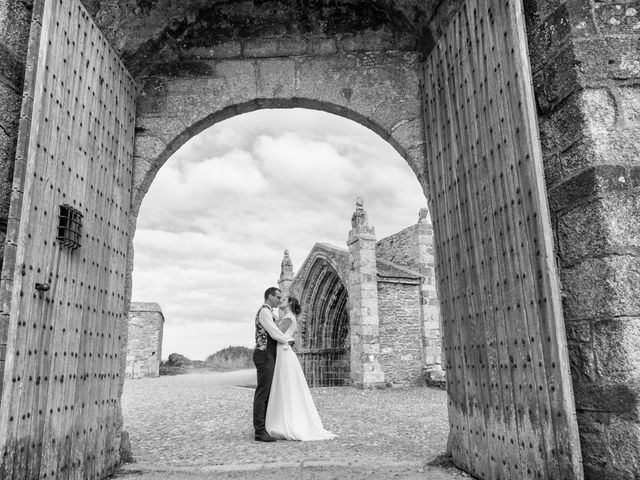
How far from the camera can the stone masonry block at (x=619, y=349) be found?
254 cm

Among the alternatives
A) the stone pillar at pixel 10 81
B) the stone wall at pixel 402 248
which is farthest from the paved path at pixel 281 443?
→ the stone wall at pixel 402 248

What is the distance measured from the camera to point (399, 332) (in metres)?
13.2

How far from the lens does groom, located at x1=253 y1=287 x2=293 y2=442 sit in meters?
5.28

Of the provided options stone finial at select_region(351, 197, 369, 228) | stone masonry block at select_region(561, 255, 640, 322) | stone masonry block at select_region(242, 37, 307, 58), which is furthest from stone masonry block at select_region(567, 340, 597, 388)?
stone finial at select_region(351, 197, 369, 228)

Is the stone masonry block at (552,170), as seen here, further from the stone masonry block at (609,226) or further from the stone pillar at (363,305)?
the stone pillar at (363,305)

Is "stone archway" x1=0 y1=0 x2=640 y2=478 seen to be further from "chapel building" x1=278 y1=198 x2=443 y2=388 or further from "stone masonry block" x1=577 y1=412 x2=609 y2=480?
"chapel building" x1=278 y1=198 x2=443 y2=388

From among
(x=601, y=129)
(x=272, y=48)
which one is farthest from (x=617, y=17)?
(x=272, y=48)

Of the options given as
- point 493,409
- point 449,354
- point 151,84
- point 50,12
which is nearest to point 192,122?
point 151,84

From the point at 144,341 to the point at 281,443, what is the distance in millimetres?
15214

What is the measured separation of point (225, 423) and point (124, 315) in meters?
3.06

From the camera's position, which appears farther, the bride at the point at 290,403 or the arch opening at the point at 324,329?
the arch opening at the point at 324,329

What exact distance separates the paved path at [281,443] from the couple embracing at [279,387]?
0.23 meters

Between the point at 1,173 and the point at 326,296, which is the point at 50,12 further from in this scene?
the point at 326,296

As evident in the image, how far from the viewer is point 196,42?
4816 millimetres
